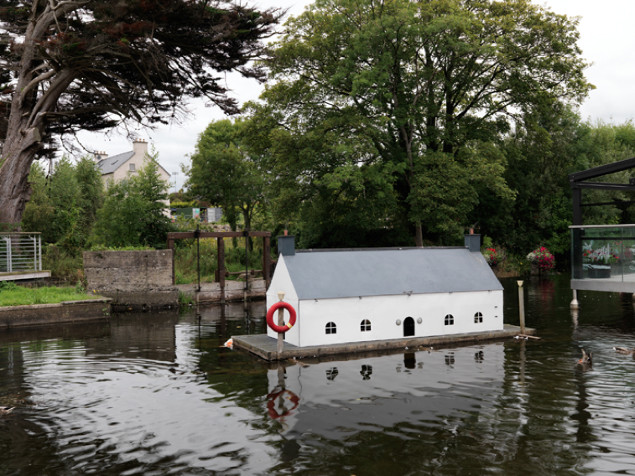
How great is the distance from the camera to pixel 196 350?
19.3 metres

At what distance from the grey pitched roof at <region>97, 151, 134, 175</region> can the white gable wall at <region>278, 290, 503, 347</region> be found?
171ft

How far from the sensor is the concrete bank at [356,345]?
1759cm

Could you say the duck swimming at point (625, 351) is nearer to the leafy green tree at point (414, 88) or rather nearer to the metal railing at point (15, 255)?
the leafy green tree at point (414, 88)

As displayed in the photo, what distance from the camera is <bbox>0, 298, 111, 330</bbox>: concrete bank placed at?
941 inches

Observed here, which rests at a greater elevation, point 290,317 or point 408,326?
point 290,317

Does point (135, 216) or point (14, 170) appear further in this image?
point (135, 216)

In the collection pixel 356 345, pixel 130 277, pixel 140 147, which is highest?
pixel 140 147

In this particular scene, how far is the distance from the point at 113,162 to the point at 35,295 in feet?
151

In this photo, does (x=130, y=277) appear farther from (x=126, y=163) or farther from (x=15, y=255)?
(x=126, y=163)

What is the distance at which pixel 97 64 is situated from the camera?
1077 inches

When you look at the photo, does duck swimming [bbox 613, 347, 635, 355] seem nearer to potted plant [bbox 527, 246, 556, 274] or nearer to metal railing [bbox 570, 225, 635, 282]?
metal railing [bbox 570, 225, 635, 282]

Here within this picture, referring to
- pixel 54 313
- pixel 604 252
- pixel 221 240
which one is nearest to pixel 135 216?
pixel 221 240

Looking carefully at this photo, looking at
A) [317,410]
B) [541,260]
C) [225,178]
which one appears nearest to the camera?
[317,410]

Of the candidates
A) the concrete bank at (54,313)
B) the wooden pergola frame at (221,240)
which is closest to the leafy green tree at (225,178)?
the wooden pergola frame at (221,240)
